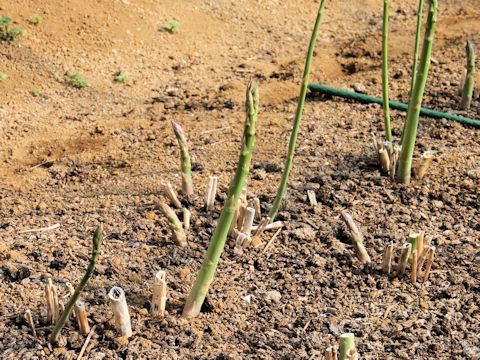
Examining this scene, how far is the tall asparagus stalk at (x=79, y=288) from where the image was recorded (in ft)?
8.93

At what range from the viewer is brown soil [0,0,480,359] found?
10.6 feet

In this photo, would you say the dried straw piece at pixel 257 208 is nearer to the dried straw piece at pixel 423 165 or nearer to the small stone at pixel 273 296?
the small stone at pixel 273 296

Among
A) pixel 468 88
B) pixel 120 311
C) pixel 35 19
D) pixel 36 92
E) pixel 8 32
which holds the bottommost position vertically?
pixel 120 311

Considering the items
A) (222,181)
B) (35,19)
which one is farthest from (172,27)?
(222,181)

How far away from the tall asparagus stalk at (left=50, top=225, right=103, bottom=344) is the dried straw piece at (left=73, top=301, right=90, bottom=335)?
0.04 m

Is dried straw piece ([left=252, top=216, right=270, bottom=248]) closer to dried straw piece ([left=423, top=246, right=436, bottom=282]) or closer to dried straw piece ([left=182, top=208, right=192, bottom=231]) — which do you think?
dried straw piece ([left=182, top=208, right=192, bottom=231])

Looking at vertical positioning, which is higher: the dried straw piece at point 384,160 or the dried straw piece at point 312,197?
the dried straw piece at point 384,160

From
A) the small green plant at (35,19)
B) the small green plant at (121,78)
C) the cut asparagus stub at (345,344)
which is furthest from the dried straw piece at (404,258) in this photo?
the small green plant at (35,19)

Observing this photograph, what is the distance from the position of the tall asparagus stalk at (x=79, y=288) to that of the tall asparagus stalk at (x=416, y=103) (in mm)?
1803

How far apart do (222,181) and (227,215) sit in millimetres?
1371

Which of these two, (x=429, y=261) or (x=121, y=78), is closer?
(x=429, y=261)

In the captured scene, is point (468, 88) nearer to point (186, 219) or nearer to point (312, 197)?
point (312, 197)

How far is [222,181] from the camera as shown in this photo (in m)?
4.32

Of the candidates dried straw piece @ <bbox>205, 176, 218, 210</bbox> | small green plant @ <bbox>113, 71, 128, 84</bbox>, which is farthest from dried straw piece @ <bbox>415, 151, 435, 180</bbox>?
small green plant @ <bbox>113, 71, 128, 84</bbox>
